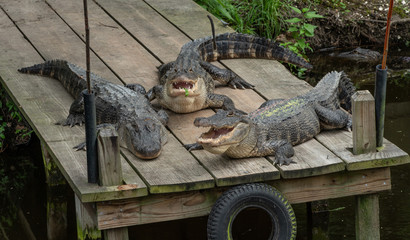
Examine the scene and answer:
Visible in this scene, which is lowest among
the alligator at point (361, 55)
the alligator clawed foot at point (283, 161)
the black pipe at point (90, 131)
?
the alligator at point (361, 55)

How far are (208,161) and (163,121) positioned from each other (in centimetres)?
78

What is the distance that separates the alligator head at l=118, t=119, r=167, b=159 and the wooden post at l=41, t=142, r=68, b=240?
1.49 m

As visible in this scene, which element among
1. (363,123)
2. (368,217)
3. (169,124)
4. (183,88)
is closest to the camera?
(363,123)

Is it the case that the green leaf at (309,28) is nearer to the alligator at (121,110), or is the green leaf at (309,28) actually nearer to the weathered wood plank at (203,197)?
the alligator at (121,110)

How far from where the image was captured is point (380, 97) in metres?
4.82

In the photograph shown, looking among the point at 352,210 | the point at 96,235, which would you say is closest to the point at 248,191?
the point at 96,235

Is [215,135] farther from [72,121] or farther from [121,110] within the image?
Result: [72,121]

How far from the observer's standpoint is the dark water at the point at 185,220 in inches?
241

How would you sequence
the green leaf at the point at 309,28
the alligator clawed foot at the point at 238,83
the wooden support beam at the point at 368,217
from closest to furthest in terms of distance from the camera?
the wooden support beam at the point at 368,217 → the alligator clawed foot at the point at 238,83 → the green leaf at the point at 309,28

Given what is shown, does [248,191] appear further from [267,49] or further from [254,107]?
[267,49]

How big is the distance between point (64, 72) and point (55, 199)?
1.24 meters

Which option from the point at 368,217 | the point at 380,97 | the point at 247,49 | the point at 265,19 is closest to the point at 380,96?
the point at 380,97

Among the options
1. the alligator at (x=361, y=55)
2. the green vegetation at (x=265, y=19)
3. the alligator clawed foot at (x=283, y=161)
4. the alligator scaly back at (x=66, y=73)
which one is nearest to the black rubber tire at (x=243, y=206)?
the alligator clawed foot at (x=283, y=161)

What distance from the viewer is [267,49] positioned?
7.10m
